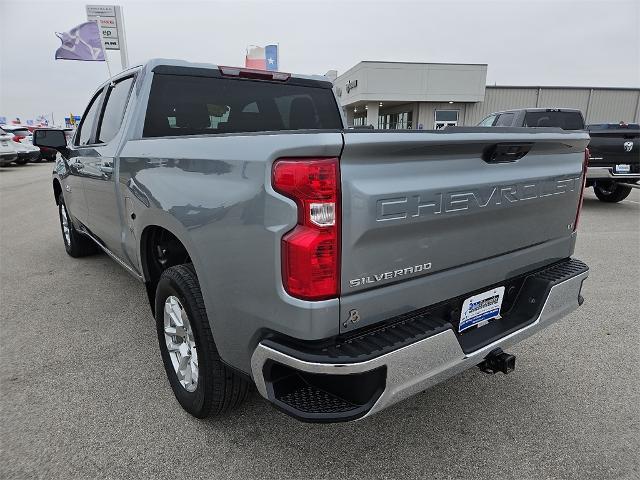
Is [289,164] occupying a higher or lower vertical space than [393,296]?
higher

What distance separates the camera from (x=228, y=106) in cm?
336

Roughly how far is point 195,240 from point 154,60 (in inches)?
70.8

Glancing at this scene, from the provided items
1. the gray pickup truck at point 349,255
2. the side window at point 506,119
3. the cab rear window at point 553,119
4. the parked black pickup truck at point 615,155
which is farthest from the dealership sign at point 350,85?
the gray pickup truck at point 349,255

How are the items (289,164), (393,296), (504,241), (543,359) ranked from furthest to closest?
(543,359), (504,241), (393,296), (289,164)

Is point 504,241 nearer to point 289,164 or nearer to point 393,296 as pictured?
point 393,296

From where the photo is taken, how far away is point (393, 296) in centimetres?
175

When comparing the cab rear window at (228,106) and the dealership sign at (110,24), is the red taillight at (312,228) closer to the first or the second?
Result: the cab rear window at (228,106)

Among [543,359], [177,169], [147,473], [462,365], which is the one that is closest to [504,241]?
[462,365]

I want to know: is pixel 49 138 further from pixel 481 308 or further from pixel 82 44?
pixel 82 44

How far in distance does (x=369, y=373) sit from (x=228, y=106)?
247 cm

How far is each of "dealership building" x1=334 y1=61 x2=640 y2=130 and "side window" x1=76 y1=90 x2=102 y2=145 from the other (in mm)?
29665

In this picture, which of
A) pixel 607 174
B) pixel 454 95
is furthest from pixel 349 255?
pixel 454 95

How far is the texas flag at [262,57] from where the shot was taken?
18.2 m

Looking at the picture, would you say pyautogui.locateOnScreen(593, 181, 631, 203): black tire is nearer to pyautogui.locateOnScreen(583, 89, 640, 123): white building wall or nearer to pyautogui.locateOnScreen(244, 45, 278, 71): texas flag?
pyautogui.locateOnScreen(244, 45, 278, 71): texas flag
